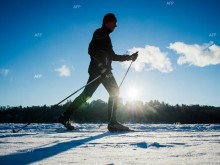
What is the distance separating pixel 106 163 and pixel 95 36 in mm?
3973

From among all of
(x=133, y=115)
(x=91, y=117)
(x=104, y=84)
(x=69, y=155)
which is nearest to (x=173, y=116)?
(x=133, y=115)

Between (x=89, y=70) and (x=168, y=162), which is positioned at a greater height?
(x=89, y=70)

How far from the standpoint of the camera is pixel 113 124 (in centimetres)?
492

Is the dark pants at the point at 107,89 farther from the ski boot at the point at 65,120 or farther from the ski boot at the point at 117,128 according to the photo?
the ski boot at the point at 117,128

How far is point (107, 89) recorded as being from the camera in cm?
539

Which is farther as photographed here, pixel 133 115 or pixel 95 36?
pixel 133 115

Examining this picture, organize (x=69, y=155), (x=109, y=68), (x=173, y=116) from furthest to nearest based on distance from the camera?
(x=173, y=116) → (x=109, y=68) → (x=69, y=155)

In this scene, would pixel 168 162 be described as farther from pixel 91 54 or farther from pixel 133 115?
pixel 133 115

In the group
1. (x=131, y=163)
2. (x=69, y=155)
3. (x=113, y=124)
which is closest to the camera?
(x=131, y=163)

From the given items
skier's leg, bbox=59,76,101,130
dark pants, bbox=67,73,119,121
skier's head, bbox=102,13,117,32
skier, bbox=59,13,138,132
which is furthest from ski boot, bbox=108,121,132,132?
skier's head, bbox=102,13,117,32

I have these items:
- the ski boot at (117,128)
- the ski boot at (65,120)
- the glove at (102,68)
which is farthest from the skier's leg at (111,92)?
the ski boot at (65,120)

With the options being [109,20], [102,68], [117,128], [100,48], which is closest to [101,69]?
[102,68]

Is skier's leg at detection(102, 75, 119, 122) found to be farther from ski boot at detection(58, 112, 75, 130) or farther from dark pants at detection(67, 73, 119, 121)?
ski boot at detection(58, 112, 75, 130)

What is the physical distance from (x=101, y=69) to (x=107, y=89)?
1.54 feet
